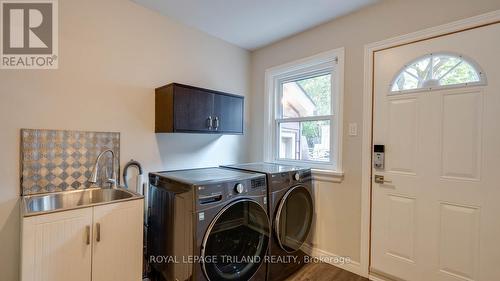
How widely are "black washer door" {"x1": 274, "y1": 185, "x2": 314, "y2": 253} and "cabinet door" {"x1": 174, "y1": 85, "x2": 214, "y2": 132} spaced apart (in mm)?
1040

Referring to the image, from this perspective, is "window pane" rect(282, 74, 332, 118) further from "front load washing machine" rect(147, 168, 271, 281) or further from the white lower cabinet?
the white lower cabinet

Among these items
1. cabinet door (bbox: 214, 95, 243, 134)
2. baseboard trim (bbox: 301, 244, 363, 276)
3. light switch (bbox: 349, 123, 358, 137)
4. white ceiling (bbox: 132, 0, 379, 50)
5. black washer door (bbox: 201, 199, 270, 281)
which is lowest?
baseboard trim (bbox: 301, 244, 363, 276)

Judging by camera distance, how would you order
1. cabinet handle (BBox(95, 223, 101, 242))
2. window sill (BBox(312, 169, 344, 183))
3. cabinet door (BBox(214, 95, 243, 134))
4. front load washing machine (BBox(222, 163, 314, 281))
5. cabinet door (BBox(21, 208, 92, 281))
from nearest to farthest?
1. cabinet door (BBox(21, 208, 92, 281))
2. cabinet handle (BBox(95, 223, 101, 242))
3. front load washing machine (BBox(222, 163, 314, 281))
4. window sill (BBox(312, 169, 344, 183))
5. cabinet door (BBox(214, 95, 243, 134))

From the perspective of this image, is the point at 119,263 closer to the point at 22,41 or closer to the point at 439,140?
the point at 22,41

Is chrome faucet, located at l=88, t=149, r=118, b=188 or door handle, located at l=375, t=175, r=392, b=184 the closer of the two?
chrome faucet, located at l=88, t=149, r=118, b=188

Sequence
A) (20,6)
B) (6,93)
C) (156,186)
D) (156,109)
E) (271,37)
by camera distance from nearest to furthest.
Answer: (6,93)
(20,6)
(156,186)
(156,109)
(271,37)

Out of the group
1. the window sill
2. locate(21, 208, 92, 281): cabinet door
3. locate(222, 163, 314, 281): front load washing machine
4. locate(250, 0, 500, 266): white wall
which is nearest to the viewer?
locate(21, 208, 92, 281): cabinet door

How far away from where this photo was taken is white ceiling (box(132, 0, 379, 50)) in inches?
79.8

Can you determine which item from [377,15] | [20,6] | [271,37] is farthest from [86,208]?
[377,15]

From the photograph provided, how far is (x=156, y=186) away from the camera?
190cm

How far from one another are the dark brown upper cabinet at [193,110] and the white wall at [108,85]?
6.7 inches

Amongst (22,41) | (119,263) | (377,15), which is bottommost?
(119,263)

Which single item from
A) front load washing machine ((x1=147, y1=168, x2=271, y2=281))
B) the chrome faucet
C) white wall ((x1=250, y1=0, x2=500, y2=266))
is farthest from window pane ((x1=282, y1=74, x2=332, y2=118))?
the chrome faucet

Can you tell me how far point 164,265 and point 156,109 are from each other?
1362 millimetres
